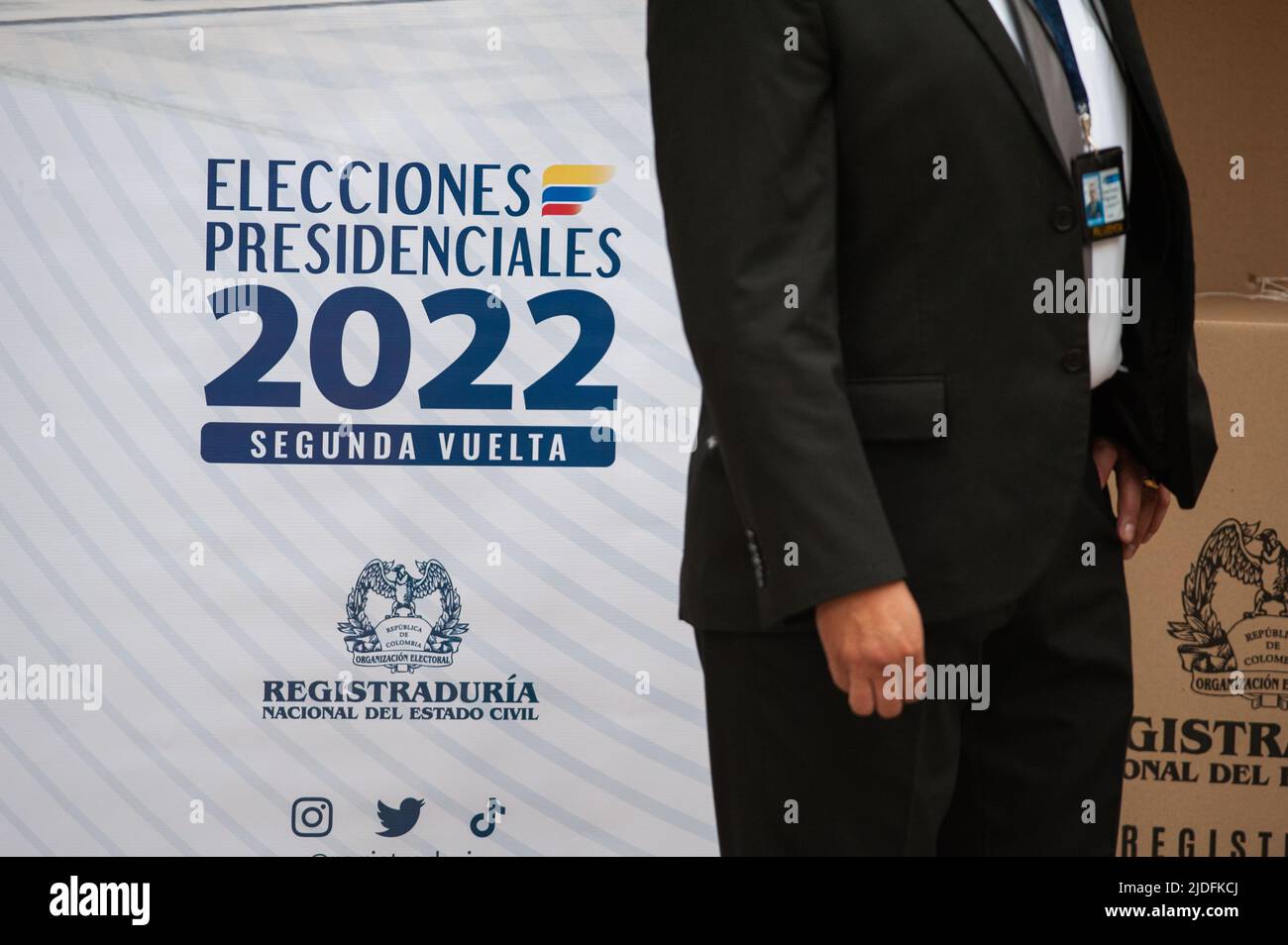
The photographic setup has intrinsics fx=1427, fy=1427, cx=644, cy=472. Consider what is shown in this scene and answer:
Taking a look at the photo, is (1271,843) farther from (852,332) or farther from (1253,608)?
(852,332)

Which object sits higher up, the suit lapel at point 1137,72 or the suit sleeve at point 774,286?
the suit lapel at point 1137,72

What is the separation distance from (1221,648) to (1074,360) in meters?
1.08

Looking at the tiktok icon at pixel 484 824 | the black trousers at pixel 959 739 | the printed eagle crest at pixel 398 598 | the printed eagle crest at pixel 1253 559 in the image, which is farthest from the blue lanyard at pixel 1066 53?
the tiktok icon at pixel 484 824

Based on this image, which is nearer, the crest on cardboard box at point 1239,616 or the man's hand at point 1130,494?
the man's hand at point 1130,494

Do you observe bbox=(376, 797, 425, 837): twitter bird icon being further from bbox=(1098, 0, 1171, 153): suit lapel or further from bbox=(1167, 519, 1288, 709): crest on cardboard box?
bbox=(1098, 0, 1171, 153): suit lapel

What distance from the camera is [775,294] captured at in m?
1.00

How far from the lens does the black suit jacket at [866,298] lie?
1.00 meters

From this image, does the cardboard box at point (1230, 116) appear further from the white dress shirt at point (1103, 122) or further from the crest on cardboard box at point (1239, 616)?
the white dress shirt at point (1103, 122)

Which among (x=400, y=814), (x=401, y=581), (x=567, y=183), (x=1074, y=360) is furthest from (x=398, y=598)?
(x=1074, y=360)

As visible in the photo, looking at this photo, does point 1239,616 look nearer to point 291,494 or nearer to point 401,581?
point 401,581

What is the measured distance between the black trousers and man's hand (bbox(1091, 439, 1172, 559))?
53mm

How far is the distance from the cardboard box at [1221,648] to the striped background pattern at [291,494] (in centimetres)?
64

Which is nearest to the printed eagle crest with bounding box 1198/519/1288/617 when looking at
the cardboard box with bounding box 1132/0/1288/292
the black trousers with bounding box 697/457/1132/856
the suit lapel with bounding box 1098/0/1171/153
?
the cardboard box with bounding box 1132/0/1288/292

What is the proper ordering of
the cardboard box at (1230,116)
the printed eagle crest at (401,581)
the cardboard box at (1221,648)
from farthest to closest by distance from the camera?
the cardboard box at (1230,116)
the printed eagle crest at (401,581)
the cardboard box at (1221,648)
